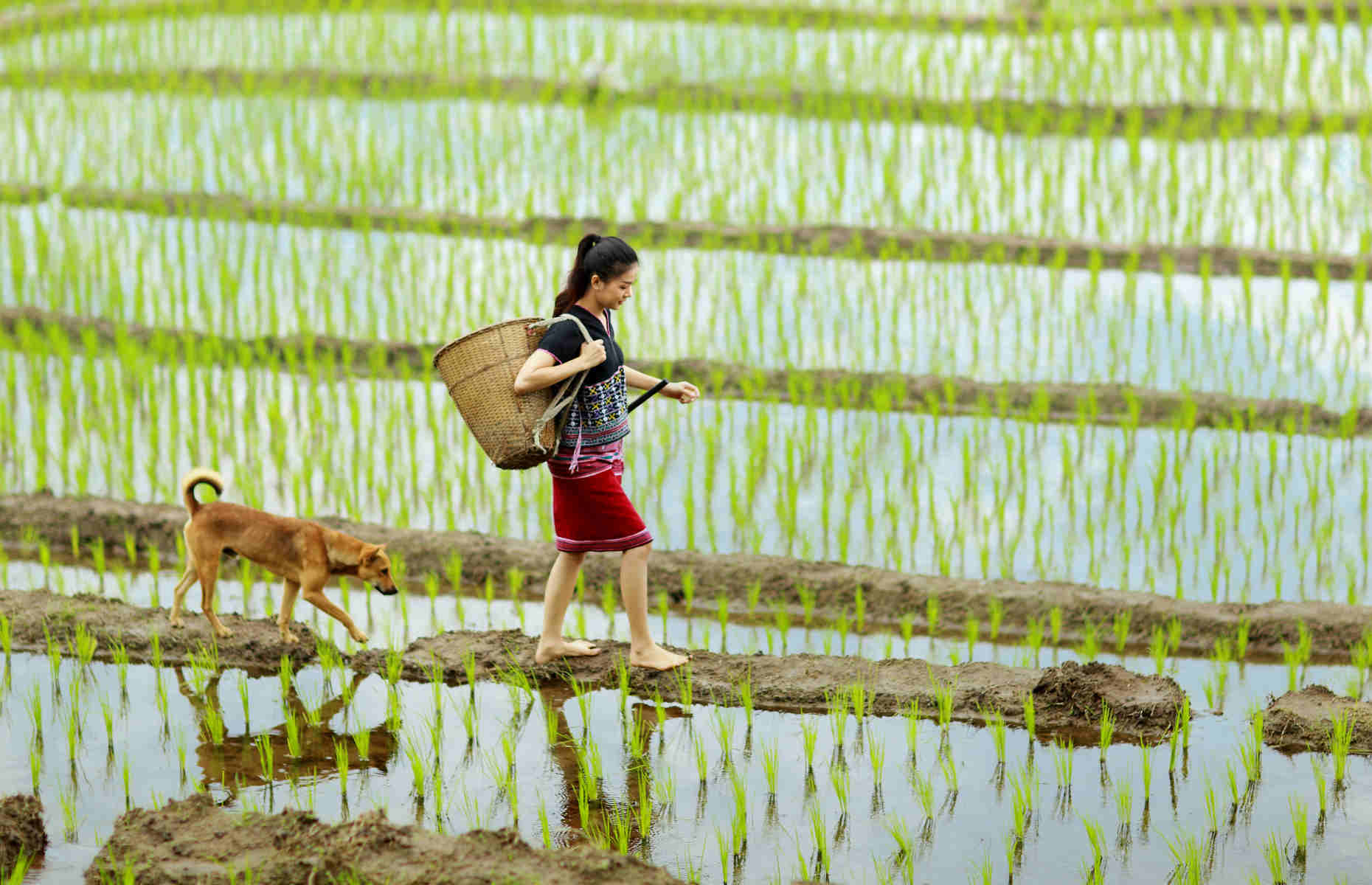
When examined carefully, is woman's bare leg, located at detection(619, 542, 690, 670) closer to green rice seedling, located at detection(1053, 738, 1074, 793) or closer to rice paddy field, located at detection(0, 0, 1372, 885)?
rice paddy field, located at detection(0, 0, 1372, 885)

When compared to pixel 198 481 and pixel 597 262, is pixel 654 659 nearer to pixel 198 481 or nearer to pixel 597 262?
pixel 597 262

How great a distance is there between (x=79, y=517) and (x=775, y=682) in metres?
2.40

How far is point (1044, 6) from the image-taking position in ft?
29.0

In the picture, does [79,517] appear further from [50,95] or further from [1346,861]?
[50,95]

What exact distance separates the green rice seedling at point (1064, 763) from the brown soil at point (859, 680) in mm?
84

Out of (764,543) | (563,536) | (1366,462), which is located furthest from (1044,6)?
(563,536)

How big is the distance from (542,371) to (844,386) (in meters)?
2.07

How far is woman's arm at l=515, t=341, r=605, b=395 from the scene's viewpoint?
3.41m

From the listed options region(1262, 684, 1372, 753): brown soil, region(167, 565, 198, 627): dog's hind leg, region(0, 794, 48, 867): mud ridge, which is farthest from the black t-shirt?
region(1262, 684, 1372, 753): brown soil

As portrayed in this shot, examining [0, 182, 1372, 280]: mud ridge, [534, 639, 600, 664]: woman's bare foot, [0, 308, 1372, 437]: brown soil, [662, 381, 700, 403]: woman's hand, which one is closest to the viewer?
[662, 381, 700, 403]: woman's hand

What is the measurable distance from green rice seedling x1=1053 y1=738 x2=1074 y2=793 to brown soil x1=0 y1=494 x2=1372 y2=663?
71 centimetres

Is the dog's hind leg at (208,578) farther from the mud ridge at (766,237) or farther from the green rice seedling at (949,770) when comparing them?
the mud ridge at (766,237)

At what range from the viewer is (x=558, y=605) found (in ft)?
12.2

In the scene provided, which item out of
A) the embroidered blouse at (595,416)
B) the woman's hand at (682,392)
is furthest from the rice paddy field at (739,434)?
the woman's hand at (682,392)
